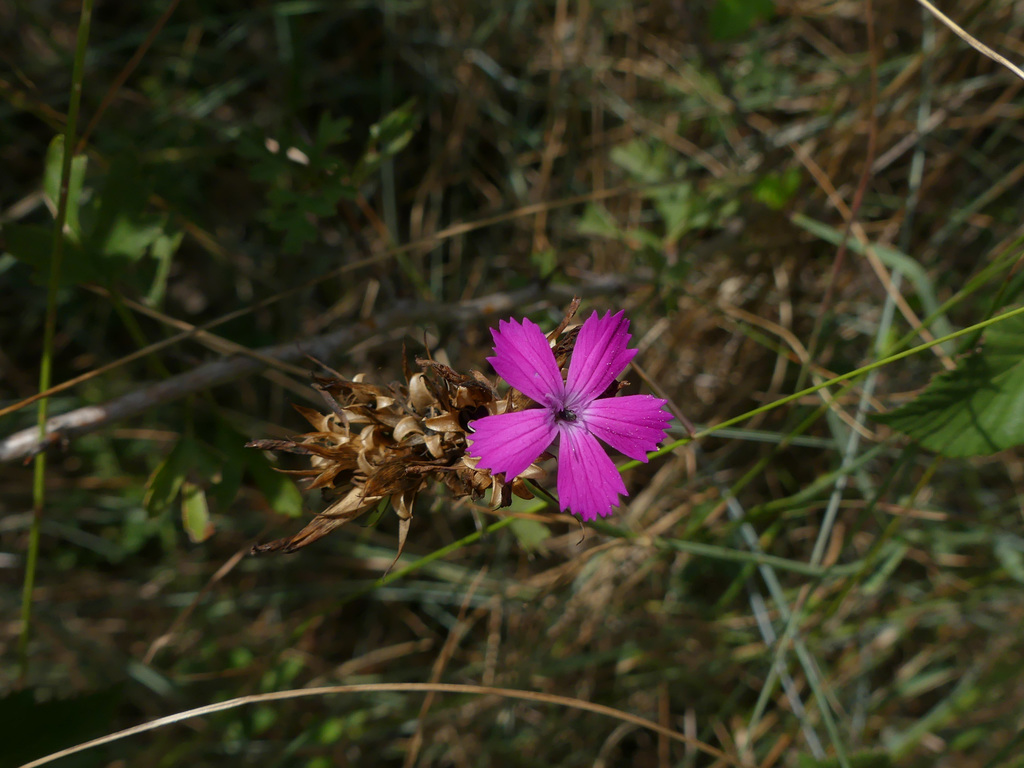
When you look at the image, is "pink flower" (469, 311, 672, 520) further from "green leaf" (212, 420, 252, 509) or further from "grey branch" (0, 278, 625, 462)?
"green leaf" (212, 420, 252, 509)

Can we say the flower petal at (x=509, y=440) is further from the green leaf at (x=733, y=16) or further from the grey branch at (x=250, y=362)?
the green leaf at (x=733, y=16)

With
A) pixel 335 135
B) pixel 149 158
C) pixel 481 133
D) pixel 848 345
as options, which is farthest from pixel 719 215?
pixel 149 158

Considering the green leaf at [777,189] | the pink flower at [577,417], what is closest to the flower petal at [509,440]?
the pink flower at [577,417]

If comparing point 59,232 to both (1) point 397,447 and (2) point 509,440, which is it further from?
(2) point 509,440

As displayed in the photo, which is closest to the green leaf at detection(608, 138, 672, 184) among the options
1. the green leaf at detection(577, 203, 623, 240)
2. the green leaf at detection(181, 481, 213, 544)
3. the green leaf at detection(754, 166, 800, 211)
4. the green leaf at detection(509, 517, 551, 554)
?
the green leaf at detection(577, 203, 623, 240)

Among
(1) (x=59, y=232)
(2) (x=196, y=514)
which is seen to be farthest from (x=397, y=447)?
(1) (x=59, y=232)

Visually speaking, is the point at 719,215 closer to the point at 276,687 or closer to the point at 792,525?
the point at 792,525

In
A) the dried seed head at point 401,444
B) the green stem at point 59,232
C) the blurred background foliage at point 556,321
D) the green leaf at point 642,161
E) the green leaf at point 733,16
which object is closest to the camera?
the dried seed head at point 401,444
